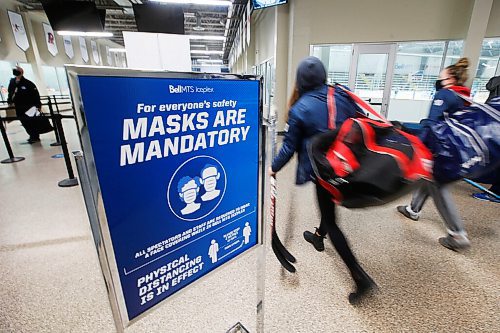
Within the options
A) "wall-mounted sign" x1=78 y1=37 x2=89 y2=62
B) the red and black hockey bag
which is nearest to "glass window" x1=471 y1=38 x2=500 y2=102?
the red and black hockey bag

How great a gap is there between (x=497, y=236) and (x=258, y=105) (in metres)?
2.64

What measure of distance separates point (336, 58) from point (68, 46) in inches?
503

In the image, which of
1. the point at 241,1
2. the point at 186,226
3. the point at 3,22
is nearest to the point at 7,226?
the point at 186,226

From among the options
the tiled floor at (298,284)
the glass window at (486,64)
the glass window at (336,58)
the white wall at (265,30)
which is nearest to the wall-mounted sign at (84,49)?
the white wall at (265,30)

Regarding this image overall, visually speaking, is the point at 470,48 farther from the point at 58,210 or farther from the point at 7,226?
the point at 7,226

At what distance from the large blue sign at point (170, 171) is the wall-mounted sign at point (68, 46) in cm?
1492

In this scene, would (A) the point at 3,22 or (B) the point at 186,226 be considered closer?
(B) the point at 186,226

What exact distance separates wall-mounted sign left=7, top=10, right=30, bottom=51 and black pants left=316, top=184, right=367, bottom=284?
12.1m

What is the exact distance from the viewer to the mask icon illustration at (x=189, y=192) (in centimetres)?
75

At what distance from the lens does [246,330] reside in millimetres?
1287

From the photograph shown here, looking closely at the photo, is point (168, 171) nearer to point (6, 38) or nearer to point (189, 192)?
point (189, 192)

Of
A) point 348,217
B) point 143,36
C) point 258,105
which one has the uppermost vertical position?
point 143,36

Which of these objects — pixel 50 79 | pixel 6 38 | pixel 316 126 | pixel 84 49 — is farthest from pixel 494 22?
pixel 84 49

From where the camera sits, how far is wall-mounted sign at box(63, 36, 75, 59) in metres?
11.6
